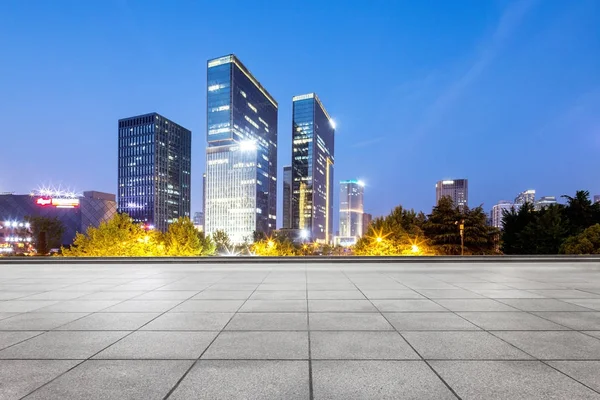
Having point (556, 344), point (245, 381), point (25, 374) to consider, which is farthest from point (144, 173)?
point (556, 344)

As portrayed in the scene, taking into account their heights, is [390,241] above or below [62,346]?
below

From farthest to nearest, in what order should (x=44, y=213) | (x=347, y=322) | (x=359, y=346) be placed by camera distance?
(x=44, y=213) → (x=347, y=322) → (x=359, y=346)

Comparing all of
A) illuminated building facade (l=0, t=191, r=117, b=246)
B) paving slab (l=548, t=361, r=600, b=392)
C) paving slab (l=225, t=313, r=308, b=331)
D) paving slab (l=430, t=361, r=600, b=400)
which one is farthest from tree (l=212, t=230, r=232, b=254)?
paving slab (l=548, t=361, r=600, b=392)

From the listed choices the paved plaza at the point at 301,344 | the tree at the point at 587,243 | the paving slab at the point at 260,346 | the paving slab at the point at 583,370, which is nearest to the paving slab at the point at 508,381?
the paved plaza at the point at 301,344

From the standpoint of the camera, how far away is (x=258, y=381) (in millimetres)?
4234

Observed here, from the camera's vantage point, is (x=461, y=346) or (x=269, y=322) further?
(x=269, y=322)

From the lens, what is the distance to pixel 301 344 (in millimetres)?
5621

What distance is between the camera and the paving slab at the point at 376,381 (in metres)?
3.90

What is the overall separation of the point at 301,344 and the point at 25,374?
395cm

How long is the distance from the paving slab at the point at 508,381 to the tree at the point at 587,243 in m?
40.6

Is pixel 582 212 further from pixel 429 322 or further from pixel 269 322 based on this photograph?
pixel 269 322

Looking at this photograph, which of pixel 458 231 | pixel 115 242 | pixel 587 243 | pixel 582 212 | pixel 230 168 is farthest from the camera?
pixel 230 168

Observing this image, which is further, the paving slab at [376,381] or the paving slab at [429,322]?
the paving slab at [429,322]

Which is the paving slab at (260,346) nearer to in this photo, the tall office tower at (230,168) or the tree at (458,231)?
the tree at (458,231)
